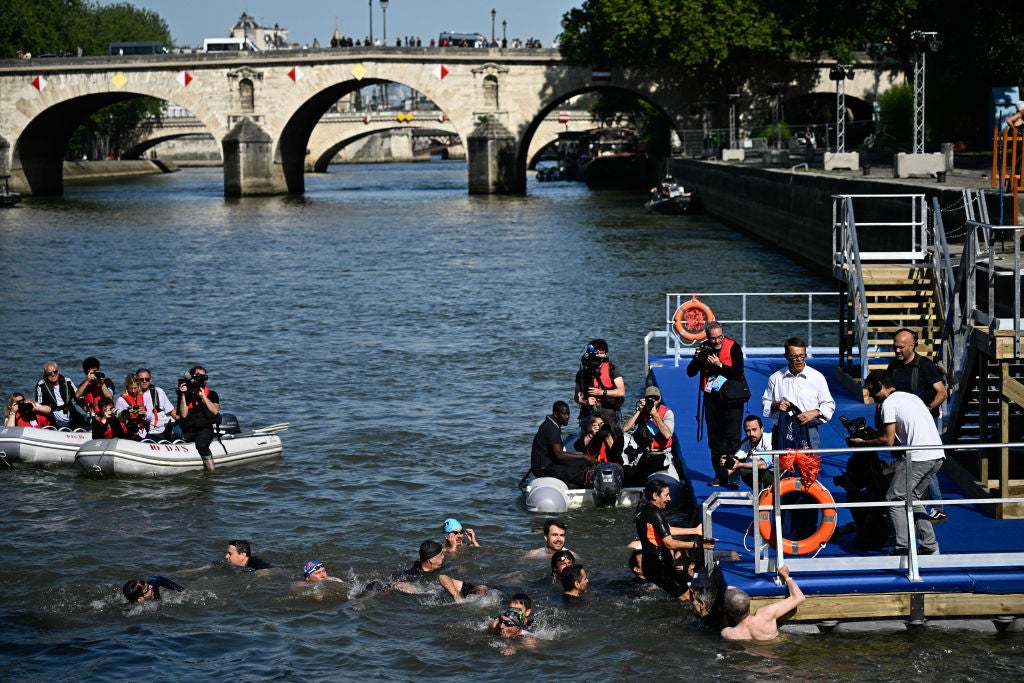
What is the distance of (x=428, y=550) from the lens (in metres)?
14.3

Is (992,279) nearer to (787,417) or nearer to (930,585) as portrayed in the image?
(787,417)

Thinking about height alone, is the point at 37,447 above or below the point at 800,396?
below

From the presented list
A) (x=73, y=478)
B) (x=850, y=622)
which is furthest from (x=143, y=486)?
(x=850, y=622)

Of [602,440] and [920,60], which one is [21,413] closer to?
[602,440]

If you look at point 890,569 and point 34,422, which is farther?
point 34,422

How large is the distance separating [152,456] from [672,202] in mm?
46881

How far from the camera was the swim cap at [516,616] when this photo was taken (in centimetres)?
1284

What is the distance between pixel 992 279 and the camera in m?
13.9

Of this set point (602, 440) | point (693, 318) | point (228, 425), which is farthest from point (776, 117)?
point (602, 440)

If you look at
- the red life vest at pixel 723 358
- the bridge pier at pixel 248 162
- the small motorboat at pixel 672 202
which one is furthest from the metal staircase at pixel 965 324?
the bridge pier at pixel 248 162

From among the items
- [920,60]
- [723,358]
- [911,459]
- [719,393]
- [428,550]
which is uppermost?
[920,60]

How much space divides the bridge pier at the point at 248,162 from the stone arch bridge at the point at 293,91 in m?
0.08

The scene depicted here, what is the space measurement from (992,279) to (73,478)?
12.2 metres

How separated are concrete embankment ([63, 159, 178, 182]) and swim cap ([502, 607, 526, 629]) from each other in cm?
10102
